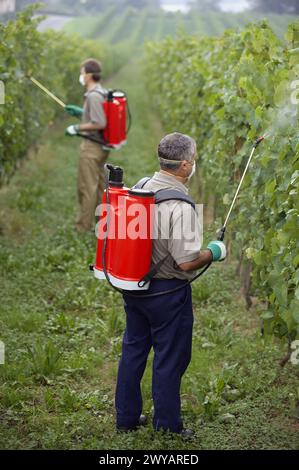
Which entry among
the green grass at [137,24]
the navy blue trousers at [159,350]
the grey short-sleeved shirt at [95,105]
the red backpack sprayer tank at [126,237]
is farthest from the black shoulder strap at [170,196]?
the green grass at [137,24]

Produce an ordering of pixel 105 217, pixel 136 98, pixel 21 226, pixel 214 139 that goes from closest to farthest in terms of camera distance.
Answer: pixel 105 217, pixel 214 139, pixel 21 226, pixel 136 98

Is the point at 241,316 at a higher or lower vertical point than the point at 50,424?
higher

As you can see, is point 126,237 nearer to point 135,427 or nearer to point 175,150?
point 175,150

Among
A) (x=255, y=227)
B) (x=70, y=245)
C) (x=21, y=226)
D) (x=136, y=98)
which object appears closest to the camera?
(x=255, y=227)

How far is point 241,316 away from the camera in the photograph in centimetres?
604

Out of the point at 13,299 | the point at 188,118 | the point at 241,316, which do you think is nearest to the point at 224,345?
the point at 241,316

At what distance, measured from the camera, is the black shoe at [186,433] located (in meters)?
4.12

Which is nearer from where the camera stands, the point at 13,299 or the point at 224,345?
the point at 224,345

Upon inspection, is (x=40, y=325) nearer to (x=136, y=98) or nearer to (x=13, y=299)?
(x=13, y=299)

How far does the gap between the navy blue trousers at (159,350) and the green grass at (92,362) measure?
0.14 metres

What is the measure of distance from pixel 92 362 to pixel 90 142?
3.69 meters

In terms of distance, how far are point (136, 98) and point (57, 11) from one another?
154 ft

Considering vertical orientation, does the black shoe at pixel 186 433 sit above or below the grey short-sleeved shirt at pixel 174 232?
below

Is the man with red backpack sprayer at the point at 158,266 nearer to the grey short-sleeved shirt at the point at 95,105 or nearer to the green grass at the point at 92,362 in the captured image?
the green grass at the point at 92,362
